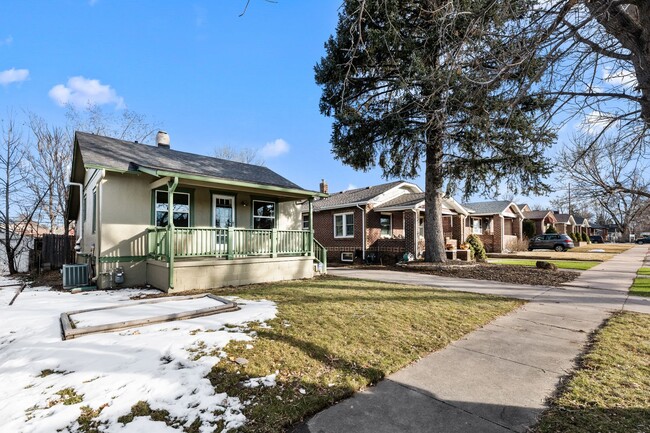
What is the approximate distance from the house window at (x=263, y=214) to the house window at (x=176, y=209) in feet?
8.14

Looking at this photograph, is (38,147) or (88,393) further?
(38,147)

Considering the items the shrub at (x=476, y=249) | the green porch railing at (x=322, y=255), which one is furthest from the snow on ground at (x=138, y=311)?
the shrub at (x=476, y=249)

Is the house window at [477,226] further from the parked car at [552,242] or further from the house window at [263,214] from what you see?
the house window at [263,214]

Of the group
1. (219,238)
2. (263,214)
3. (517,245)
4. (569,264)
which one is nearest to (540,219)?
(517,245)

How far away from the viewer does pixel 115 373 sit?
340 centimetres

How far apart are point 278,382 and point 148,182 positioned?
871 cm

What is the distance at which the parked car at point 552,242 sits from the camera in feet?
96.1

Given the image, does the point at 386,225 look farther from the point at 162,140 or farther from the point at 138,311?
the point at 138,311

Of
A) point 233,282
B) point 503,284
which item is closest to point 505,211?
point 503,284

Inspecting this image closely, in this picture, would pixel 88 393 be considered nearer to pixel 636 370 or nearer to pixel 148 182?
pixel 636 370

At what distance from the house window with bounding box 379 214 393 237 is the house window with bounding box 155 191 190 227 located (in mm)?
11973

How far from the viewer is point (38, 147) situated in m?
17.6

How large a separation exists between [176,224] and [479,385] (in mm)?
9623

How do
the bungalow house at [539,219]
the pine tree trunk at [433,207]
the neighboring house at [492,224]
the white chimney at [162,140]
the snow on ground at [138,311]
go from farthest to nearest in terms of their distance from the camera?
the bungalow house at [539,219], the neighboring house at [492,224], the pine tree trunk at [433,207], the white chimney at [162,140], the snow on ground at [138,311]
